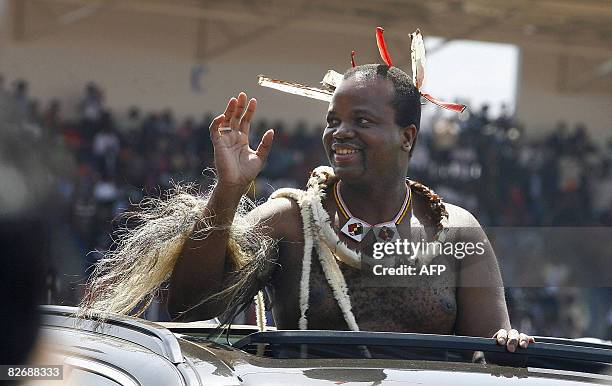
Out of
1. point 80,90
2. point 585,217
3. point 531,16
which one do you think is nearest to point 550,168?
point 585,217

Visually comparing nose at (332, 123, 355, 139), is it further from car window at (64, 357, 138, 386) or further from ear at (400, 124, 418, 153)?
car window at (64, 357, 138, 386)

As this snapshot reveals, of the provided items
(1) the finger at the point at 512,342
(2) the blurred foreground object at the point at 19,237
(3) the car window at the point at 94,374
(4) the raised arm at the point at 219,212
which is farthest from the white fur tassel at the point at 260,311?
(2) the blurred foreground object at the point at 19,237

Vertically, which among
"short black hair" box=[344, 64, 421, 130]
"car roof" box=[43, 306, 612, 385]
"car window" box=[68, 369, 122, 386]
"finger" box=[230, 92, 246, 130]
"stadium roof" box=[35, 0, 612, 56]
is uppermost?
"stadium roof" box=[35, 0, 612, 56]

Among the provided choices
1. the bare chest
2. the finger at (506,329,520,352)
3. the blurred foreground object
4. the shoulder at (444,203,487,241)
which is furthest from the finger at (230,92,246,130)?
the blurred foreground object

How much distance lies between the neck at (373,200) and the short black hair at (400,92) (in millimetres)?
156

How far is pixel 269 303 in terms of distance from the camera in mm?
2988

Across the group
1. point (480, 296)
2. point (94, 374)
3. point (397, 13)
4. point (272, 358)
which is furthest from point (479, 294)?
point (397, 13)

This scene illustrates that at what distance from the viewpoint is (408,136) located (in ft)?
9.65

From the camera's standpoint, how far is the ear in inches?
115

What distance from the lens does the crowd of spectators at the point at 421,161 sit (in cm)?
1263

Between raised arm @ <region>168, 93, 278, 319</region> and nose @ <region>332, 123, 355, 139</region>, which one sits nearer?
raised arm @ <region>168, 93, 278, 319</region>

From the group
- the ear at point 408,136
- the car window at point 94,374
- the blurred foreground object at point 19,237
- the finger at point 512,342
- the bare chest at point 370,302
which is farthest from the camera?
the ear at point 408,136

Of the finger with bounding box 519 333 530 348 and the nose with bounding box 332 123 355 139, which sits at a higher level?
the nose with bounding box 332 123 355 139

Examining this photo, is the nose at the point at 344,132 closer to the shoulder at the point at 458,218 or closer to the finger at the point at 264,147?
the finger at the point at 264,147
